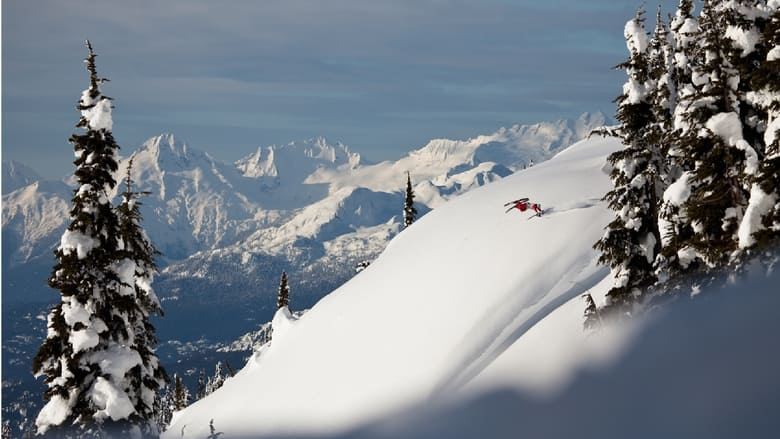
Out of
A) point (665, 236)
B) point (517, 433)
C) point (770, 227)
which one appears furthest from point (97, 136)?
point (770, 227)

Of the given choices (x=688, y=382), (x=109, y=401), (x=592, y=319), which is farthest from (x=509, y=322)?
(x=688, y=382)

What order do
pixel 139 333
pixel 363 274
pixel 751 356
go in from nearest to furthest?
pixel 751 356 → pixel 139 333 → pixel 363 274

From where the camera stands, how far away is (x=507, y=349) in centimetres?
3145

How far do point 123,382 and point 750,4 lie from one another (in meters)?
21.9

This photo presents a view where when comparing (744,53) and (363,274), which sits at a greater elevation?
(363,274)

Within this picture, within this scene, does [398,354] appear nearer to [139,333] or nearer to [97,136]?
[139,333]

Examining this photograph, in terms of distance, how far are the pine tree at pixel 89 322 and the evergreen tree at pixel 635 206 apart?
1641 cm

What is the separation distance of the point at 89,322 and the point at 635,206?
18570mm

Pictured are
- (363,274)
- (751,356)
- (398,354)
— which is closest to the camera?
(751,356)

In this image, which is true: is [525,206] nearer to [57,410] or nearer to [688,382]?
[57,410]

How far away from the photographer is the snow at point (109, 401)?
22.2 metres

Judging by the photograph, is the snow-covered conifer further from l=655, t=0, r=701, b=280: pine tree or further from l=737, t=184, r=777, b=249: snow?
l=737, t=184, r=777, b=249: snow

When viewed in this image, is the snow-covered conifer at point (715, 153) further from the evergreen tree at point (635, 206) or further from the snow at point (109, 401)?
the snow at point (109, 401)

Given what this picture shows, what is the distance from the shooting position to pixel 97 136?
23.8 m
